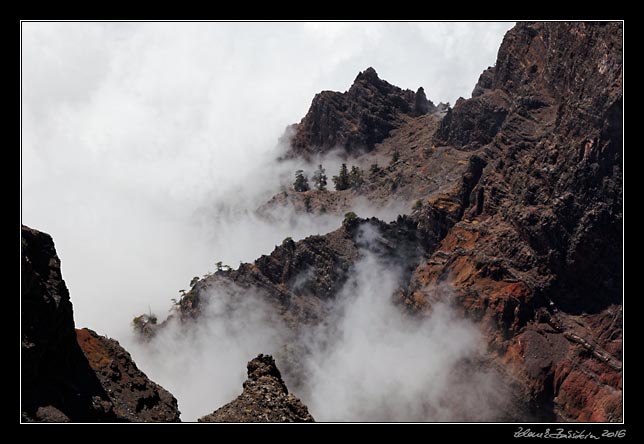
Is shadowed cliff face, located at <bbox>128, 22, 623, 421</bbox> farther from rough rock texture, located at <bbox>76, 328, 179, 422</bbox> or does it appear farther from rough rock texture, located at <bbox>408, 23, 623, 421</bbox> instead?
rough rock texture, located at <bbox>76, 328, 179, 422</bbox>

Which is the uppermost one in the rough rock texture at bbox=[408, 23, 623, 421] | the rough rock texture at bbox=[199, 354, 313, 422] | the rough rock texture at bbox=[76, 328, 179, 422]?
the rough rock texture at bbox=[408, 23, 623, 421]

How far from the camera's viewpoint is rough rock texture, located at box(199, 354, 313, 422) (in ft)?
196

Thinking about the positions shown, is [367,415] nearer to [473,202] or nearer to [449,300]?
[449,300]

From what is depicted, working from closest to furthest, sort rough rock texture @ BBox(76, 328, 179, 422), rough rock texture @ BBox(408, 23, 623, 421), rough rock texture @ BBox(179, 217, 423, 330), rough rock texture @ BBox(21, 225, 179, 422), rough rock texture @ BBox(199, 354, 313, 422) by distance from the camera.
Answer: rough rock texture @ BBox(21, 225, 179, 422)
rough rock texture @ BBox(199, 354, 313, 422)
rough rock texture @ BBox(76, 328, 179, 422)
rough rock texture @ BBox(408, 23, 623, 421)
rough rock texture @ BBox(179, 217, 423, 330)

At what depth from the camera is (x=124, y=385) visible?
66938 millimetres

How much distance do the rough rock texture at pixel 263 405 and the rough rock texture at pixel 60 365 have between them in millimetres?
8011

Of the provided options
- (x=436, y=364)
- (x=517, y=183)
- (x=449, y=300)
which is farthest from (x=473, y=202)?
(x=436, y=364)

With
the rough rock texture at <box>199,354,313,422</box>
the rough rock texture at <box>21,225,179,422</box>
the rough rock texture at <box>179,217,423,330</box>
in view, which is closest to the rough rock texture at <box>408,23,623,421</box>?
the rough rock texture at <box>179,217,423,330</box>

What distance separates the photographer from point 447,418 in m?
143

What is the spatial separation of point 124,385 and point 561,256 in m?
107

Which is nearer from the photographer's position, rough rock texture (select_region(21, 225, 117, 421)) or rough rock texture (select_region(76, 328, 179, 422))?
rough rock texture (select_region(21, 225, 117, 421))

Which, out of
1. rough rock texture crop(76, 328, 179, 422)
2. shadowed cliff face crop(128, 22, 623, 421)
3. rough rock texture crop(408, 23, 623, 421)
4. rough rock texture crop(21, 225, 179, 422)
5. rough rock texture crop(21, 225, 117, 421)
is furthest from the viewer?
shadowed cliff face crop(128, 22, 623, 421)

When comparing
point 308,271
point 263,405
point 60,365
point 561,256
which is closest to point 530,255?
point 561,256

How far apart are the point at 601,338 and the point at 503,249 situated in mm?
Result: 26883
